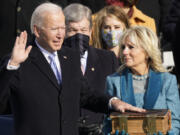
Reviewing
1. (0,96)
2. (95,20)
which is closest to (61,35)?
(0,96)

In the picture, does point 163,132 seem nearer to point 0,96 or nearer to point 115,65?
point 0,96

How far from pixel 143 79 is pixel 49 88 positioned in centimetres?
84

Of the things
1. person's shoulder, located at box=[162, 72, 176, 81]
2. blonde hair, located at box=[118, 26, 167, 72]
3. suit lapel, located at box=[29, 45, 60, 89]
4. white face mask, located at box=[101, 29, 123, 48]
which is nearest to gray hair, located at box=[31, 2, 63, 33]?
suit lapel, located at box=[29, 45, 60, 89]

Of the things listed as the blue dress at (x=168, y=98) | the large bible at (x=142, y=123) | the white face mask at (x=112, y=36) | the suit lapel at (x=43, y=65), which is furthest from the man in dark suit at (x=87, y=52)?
the large bible at (x=142, y=123)

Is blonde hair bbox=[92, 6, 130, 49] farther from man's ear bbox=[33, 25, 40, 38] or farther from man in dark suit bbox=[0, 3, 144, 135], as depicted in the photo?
man's ear bbox=[33, 25, 40, 38]

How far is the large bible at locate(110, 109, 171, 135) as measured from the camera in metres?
4.57

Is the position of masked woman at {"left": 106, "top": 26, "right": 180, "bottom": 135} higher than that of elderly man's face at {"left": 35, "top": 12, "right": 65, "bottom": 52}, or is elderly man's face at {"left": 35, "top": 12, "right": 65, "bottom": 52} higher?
elderly man's face at {"left": 35, "top": 12, "right": 65, "bottom": 52}

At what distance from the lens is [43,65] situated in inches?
207

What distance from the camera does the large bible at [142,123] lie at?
15.0 feet

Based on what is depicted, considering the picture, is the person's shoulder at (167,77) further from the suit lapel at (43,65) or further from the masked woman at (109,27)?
the masked woman at (109,27)

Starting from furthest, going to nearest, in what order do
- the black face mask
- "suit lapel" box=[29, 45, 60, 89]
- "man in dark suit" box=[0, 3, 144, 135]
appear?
the black face mask → "suit lapel" box=[29, 45, 60, 89] → "man in dark suit" box=[0, 3, 144, 135]

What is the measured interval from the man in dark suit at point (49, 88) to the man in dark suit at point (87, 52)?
0.84 metres

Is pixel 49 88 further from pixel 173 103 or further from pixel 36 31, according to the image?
pixel 173 103

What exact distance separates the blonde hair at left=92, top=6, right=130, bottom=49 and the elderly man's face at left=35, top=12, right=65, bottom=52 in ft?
5.86
